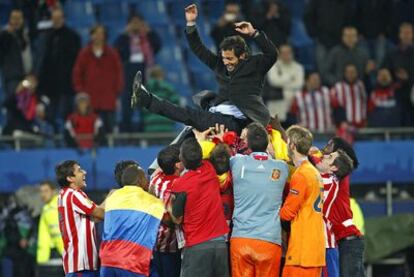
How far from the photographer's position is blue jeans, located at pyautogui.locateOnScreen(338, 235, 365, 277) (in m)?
12.5

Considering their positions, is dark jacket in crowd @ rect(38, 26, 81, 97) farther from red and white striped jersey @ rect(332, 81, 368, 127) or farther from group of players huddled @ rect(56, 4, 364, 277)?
group of players huddled @ rect(56, 4, 364, 277)

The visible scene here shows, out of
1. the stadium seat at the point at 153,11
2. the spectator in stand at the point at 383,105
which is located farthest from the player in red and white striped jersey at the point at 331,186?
the stadium seat at the point at 153,11

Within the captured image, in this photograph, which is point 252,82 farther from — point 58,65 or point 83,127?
point 58,65

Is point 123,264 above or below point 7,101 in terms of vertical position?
A: below

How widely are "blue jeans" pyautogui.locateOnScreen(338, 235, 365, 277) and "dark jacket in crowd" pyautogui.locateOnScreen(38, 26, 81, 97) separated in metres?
6.77

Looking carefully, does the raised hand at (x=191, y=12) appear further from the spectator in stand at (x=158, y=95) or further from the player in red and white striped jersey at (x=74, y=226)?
the spectator in stand at (x=158, y=95)

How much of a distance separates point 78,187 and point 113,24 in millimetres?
8929

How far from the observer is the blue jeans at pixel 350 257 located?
1250cm

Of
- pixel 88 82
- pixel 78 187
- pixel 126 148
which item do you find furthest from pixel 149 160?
pixel 78 187

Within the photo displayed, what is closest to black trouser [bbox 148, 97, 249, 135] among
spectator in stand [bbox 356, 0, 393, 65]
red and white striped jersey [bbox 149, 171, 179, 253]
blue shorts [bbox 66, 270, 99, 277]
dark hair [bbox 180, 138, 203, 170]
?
dark hair [bbox 180, 138, 203, 170]

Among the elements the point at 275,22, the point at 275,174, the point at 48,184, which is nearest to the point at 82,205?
the point at 275,174

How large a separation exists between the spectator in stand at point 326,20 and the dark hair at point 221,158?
7.57 m

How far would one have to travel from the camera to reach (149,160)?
1733 cm

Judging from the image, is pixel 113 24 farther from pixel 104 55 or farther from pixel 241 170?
pixel 241 170
